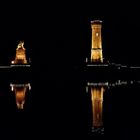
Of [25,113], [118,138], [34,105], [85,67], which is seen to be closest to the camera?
[118,138]

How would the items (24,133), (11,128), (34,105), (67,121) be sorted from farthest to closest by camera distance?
(34,105) < (67,121) < (11,128) < (24,133)

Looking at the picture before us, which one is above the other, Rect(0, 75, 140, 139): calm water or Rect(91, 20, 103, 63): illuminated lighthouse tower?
Rect(91, 20, 103, 63): illuminated lighthouse tower

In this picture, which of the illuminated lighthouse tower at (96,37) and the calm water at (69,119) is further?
the illuminated lighthouse tower at (96,37)

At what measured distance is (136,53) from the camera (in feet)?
157

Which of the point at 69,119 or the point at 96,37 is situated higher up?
the point at 96,37

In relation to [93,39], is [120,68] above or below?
below

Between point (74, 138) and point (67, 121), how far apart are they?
1.99 metres

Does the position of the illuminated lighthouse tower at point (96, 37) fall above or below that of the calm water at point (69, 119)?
above

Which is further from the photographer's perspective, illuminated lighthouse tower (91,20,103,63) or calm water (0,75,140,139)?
illuminated lighthouse tower (91,20,103,63)

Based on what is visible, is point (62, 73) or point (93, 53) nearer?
point (62, 73)

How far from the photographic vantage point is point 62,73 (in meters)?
37.7

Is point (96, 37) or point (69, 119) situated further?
point (96, 37)

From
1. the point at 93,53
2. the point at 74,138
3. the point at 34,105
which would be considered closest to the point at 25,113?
the point at 34,105

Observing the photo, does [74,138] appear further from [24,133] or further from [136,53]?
[136,53]
